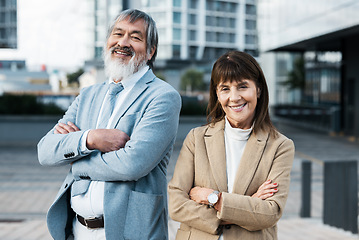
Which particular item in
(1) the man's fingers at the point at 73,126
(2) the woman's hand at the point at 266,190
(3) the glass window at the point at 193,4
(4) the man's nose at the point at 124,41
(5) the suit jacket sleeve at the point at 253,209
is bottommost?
(5) the suit jacket sleeve at the point at 253,209

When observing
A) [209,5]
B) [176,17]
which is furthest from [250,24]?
[176,17]

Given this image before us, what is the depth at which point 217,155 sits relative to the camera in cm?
217

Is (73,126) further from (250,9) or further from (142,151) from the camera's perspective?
(250,9)

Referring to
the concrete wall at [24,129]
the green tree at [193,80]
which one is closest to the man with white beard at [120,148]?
the concrete wall at [24,129]

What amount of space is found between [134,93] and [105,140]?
0.29 metres

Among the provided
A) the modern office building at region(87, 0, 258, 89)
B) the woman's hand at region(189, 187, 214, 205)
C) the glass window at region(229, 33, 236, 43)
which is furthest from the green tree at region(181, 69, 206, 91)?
the woman's hand at region(189, 187, 214, 205)

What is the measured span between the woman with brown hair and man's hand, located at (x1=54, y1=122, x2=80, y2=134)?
576 millimetres

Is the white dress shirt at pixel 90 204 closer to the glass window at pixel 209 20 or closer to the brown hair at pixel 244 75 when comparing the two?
the brown hair at pixel 244 75

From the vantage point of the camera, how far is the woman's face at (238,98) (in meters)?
2.13

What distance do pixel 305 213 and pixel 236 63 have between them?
4.71m

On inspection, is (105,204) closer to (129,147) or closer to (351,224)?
(129,147)

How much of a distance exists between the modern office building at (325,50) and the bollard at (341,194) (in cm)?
1084

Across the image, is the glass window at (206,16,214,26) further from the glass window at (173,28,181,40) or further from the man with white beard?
the man with white beard

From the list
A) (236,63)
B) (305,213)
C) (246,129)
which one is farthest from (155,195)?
(305,213)
